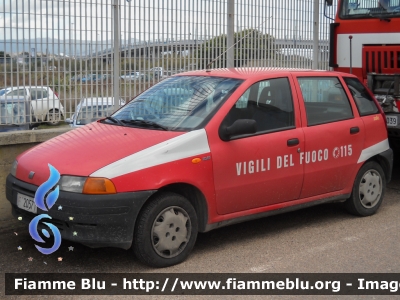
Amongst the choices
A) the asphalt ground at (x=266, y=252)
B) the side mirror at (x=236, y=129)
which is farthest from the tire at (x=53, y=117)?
the side mirror at (x=236, y=129)

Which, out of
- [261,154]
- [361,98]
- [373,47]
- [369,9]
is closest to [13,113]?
[261,154]

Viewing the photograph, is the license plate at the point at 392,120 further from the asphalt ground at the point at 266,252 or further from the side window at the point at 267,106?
the side window at the point at 267,106

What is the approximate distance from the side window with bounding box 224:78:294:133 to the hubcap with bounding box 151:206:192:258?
1029 mm

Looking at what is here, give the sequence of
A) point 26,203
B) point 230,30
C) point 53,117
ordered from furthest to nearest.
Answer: point 230,30 < point 53,117 < point 26,203

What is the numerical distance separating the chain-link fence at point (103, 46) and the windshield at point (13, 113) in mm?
11

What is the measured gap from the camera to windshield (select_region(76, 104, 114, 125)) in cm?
848

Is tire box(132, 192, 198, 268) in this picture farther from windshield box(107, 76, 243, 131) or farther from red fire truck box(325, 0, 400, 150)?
red fire truck box(325, 0, 400, 150)

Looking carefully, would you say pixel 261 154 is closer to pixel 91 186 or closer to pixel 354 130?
pixel 354 130

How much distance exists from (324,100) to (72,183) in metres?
2.99

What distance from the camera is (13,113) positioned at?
7.72 meters

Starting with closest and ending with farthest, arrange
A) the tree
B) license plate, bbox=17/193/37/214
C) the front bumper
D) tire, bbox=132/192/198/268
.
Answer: the front bumper < tire, bbox=132/192/198/268 < license plate, bbox=17/193/37/214 < the tree

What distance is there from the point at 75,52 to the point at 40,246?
313 cm

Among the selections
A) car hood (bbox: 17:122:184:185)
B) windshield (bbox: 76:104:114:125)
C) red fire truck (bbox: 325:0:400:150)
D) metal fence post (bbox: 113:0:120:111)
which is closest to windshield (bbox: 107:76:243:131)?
car hood (bbox: 17:122:184:185)

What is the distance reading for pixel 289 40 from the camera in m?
11.5
